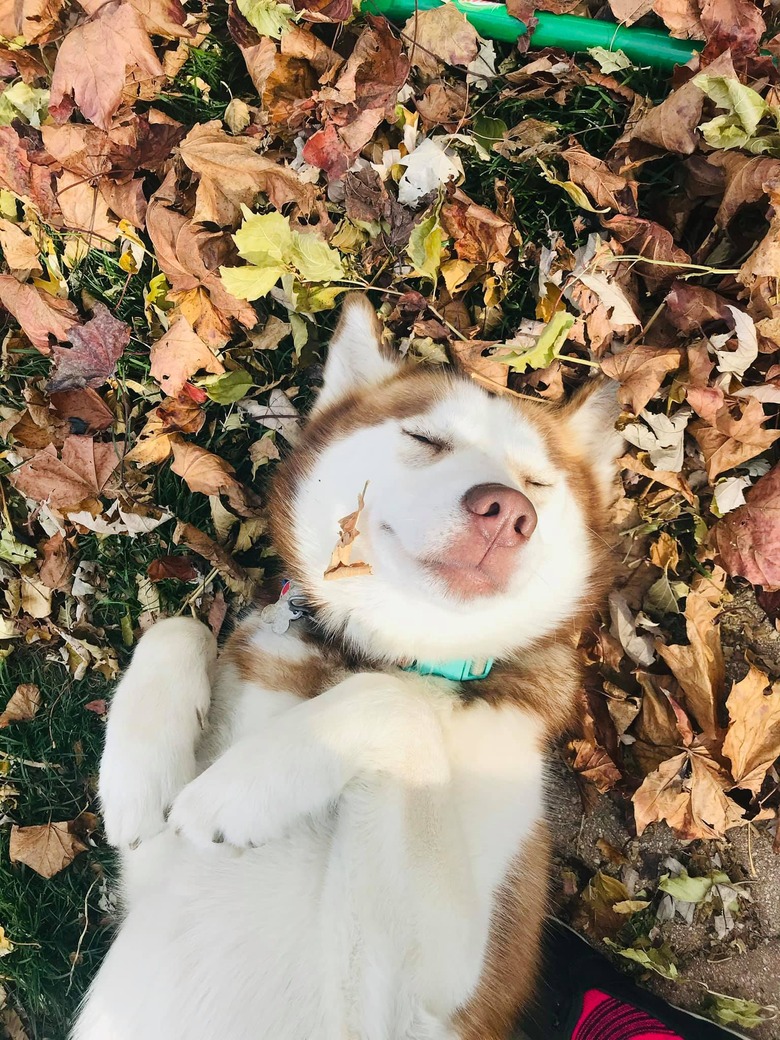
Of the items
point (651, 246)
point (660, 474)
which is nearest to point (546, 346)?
point (651, 246)

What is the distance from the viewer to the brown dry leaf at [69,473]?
3.54 m

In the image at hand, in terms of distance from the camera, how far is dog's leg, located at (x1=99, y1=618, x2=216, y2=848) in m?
2.59

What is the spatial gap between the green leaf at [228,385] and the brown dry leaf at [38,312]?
75cm

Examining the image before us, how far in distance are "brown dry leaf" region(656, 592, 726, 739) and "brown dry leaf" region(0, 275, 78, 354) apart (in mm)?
3207

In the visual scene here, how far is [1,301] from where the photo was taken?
3738mm

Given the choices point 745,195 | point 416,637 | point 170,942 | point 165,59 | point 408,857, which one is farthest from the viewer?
point 165,59

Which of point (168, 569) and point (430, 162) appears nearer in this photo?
point (430, 162)

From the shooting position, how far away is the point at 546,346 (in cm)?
314

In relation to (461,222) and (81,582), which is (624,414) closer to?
(461,222)

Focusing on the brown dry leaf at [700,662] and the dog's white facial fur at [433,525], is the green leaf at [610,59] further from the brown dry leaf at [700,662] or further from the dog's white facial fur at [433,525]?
the brown dry leaf at [700,662]

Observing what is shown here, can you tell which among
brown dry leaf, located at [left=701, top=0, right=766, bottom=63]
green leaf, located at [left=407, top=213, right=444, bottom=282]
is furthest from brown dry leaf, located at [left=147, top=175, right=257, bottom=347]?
brown dry leaf, located at [left=701, top=0, right=766, bottom=63]

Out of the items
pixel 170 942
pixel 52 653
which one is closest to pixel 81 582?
pixel 52 653

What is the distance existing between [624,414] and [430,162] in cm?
144

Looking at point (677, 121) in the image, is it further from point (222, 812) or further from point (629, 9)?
point (222, 812)
